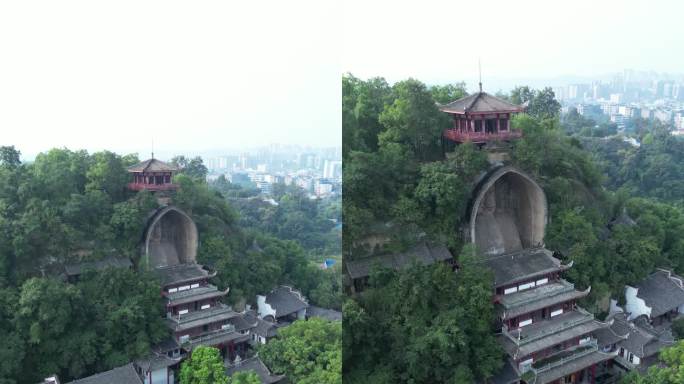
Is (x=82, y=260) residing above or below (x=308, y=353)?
above

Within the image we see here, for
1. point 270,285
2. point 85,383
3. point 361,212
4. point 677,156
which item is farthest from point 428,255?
point 677,156

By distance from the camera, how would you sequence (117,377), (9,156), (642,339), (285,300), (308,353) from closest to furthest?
(117,377), (308,353), (642,339), (9,156), (285,300)

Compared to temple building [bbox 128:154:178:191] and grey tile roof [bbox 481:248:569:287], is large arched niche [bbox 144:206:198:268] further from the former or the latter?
grey tile roof [bbox 481:248:569:287]

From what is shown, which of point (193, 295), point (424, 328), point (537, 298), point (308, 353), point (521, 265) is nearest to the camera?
point (424, 328)

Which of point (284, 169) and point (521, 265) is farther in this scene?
point (284, 169)

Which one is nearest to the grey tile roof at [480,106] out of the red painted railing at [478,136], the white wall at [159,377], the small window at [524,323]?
the red painted railing at [478,136]

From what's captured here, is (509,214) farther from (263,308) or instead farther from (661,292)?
(263,308)

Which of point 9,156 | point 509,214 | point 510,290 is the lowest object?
point 510,290

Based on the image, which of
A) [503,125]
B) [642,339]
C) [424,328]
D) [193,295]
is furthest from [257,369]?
[642,339]
